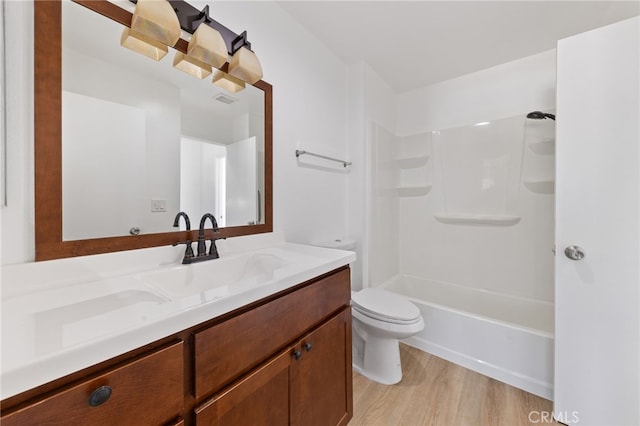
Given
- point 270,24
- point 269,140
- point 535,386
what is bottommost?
point 535,386

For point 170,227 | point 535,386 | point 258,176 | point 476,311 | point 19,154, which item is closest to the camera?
point 19,154

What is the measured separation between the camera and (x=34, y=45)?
772 mm

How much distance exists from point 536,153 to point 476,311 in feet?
4.73

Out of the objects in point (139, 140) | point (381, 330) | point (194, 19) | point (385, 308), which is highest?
point (194, 19)

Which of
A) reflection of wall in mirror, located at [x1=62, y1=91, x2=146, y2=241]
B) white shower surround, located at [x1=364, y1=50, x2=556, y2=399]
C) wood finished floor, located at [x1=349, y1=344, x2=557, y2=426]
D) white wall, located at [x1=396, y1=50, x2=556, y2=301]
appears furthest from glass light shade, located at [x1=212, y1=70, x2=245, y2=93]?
white wall, located at [x1=396, y1=50, x2=556, y2=301]

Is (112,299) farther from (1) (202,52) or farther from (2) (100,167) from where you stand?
(1) (202,52)

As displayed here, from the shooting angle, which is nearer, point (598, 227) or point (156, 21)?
point (156, 21)

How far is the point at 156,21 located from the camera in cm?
94

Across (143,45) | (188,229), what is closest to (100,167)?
(188,229)

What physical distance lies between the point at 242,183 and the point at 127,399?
1032 millimetres

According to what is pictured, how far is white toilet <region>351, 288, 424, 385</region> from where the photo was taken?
60.3 inches

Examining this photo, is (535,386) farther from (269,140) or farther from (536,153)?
(269,140)

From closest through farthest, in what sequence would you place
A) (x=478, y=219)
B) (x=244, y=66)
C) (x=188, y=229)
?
(x=188, y=229) → (x=244, y=66) → (x=478, y=219)

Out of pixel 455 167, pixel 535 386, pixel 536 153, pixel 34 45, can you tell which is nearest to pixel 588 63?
pixel 536 153
